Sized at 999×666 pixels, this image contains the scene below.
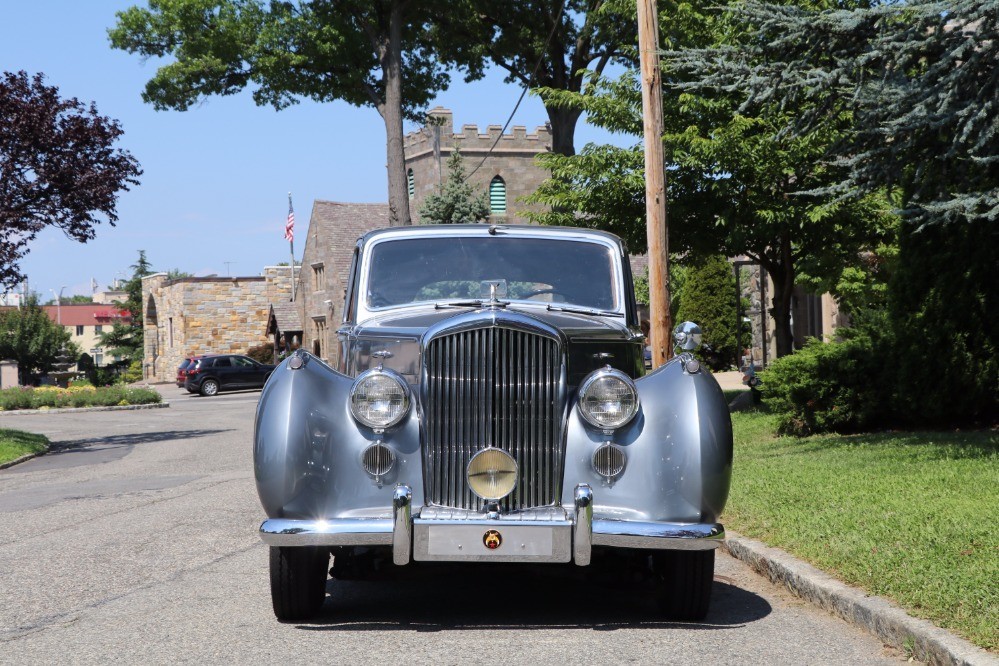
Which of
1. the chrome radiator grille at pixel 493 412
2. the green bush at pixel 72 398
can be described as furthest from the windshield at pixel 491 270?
the green bush at pixel 72 398

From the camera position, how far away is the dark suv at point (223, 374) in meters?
46.2

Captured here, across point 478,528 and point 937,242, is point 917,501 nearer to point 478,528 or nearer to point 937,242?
point 478,528

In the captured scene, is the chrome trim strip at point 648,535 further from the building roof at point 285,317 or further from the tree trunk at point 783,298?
the building roof at point 285,317

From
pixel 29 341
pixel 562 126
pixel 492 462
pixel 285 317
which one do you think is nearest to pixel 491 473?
pixel 492 462

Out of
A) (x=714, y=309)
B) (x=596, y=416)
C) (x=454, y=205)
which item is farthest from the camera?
(x=454, y=205)

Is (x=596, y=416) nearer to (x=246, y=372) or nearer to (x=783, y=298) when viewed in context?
(x=783, y=298)

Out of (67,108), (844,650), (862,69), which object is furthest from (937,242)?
(67,108)

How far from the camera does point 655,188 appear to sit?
1298cm

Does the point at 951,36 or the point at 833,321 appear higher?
the point at 951,36

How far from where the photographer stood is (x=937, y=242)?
44.2 feet

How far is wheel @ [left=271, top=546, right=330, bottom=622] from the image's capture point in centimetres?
589

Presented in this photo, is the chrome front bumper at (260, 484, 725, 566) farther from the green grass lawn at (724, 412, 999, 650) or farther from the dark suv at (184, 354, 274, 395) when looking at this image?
the dark suv at (184, 354, 274, 395)

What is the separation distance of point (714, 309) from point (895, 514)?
33.9 metres

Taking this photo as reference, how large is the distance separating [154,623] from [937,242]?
10299 millimetres
